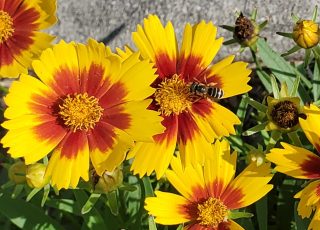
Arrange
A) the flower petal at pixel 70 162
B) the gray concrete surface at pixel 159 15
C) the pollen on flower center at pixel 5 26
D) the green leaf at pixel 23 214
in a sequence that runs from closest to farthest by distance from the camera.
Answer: the flower petal at pixel 70 162
the green leaf at pixel 23 214
the pollen on flower center at pixel 5 26
the gray concrete surface at pixel 159 15

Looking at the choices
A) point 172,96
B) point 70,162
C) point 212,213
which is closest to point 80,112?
point 70,162

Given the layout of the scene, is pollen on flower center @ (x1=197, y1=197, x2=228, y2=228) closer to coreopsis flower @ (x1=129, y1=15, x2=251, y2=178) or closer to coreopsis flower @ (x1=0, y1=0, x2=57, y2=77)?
coreopsis flower @ (x1=129, y1=15, x2=251, y2=178)

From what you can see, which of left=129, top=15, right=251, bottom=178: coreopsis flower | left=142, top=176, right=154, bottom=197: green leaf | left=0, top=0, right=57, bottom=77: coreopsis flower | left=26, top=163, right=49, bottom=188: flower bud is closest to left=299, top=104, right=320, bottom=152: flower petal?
left=129, top=15, right=251, bottom=178: coreopsis flower

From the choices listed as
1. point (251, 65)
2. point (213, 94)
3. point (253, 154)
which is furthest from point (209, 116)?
point (251, 65)

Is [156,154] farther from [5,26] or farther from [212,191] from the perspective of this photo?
[5,26]

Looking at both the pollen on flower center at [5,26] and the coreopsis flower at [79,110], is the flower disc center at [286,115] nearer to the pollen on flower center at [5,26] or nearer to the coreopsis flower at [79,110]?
the coreopsis flower at [79,110]

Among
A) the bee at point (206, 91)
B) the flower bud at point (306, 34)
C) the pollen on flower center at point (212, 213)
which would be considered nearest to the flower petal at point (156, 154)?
the bee at point (206, 91)
